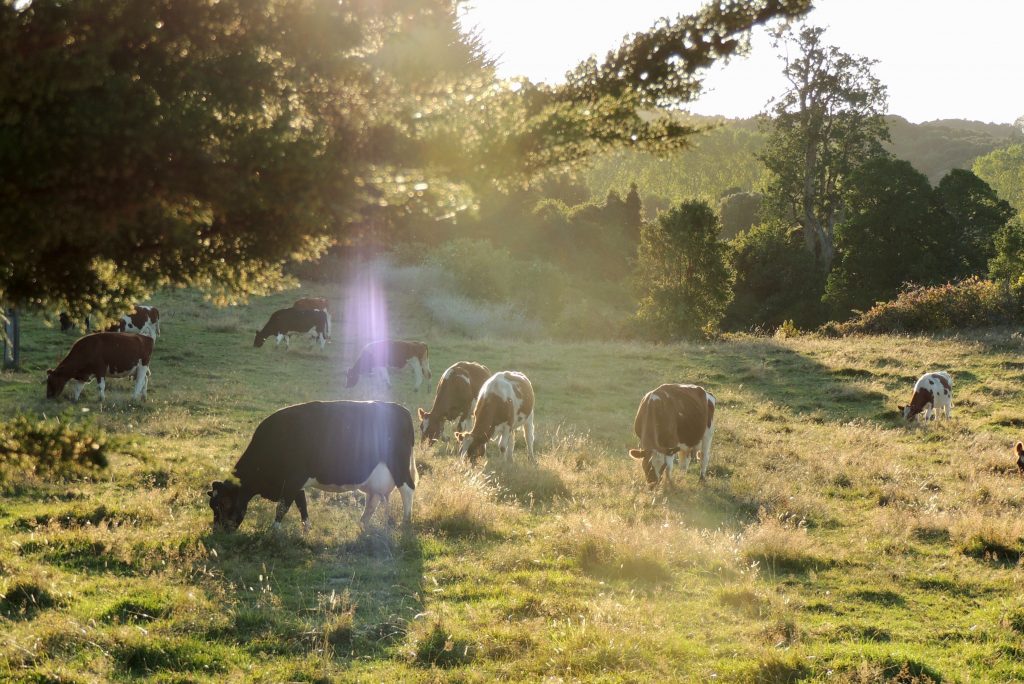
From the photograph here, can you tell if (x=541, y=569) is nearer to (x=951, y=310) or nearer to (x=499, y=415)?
(x=499, y=415)

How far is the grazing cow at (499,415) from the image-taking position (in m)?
15.7

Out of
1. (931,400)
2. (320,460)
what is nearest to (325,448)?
(320,460)

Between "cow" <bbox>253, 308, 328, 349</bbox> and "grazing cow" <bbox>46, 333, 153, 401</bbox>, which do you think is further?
"cow" <bbox>253, 308, 328, 349</bbox>

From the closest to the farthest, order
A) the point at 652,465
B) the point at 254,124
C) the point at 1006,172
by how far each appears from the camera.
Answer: the point at 254,124
the point at 652,465
the point at 1006,172

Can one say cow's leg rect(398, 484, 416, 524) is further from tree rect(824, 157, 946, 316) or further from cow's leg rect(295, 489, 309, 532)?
tree rect(824, 157, 946, 316)

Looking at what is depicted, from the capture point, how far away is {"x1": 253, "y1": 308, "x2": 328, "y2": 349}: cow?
104 feet

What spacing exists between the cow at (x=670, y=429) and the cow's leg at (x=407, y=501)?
172 inches

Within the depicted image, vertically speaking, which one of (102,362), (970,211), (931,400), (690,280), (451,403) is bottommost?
(931,400)

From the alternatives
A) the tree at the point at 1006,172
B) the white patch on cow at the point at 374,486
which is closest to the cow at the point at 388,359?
the white patch on cow at the point at 374,486

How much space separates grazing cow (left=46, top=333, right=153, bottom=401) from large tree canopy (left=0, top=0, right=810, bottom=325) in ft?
56.2

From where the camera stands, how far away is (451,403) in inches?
718

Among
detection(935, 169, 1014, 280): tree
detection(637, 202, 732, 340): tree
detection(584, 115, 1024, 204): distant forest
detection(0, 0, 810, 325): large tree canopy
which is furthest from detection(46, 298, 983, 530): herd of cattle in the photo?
detection(584, 115, 1024, 204): distant forest

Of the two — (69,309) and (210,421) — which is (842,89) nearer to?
(210,421)

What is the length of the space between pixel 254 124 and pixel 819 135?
2146 inches
